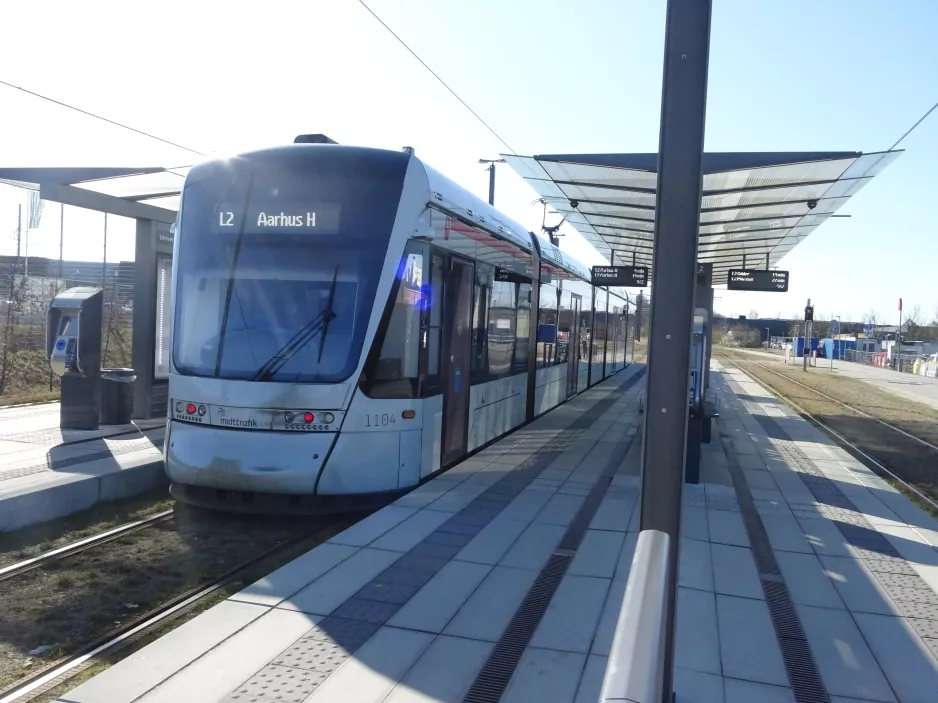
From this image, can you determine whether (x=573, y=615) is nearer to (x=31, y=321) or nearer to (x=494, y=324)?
(x=494, y=324)

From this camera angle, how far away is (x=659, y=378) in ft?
11.6

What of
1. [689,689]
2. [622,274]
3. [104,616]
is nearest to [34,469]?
[104,616]

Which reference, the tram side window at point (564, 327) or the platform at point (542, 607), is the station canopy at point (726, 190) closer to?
the tram side window at point (564, 327)

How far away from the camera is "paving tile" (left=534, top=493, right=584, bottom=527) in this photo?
25.5 ft

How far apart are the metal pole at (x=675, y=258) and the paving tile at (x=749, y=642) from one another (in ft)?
4.00

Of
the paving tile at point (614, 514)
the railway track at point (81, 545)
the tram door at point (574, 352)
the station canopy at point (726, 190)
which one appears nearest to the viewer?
the railway track at point (81, 545)

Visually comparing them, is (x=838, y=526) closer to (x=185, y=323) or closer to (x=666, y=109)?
(x=666, y=109)

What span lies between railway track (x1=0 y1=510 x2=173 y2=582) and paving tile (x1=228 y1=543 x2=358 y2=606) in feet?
6.94

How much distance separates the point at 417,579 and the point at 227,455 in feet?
8.16

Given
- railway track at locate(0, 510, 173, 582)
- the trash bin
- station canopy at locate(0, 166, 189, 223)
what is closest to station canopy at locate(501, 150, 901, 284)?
station canopy at locate(0, 166, 189, 223)

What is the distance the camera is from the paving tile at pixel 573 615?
4.79 m

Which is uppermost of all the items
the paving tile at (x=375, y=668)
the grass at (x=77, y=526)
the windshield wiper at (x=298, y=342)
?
the windshield wiper at (x=298, y=342)

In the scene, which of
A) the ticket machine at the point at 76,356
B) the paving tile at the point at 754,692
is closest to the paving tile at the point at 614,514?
the paving tile at the point at 754,692

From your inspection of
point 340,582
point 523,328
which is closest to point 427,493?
point 340,582
